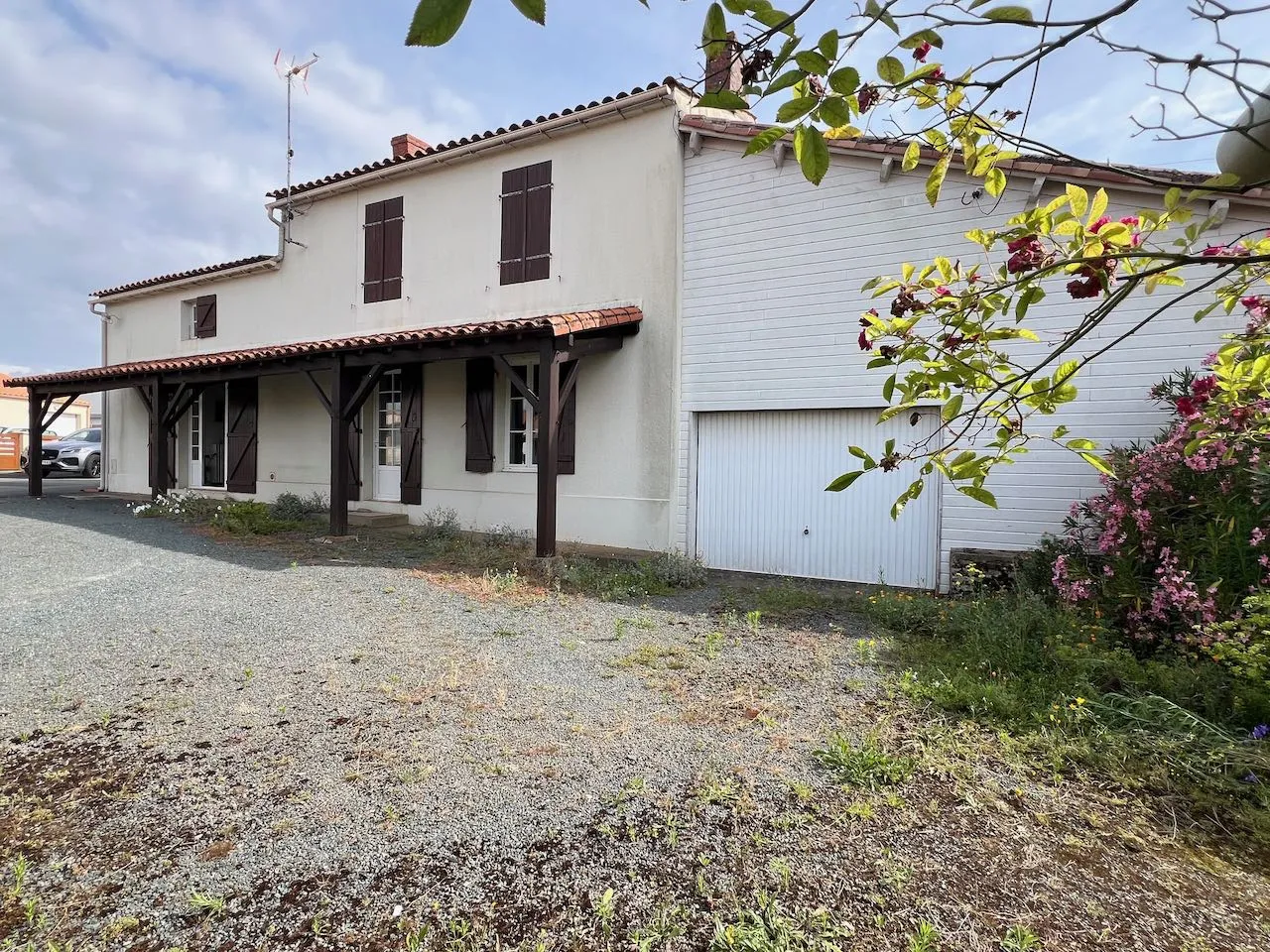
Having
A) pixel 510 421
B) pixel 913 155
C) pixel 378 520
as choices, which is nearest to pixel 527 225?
pixel 510 421

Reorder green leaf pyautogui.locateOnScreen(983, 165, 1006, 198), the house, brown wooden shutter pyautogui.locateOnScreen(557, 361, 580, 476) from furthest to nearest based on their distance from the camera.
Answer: the house < brown wooden shutter pyautogui.locateOnScreen(557, 361, 580, 476) < green leaf pyautogui.locateOnScreen(983, 165, 1006, 198)

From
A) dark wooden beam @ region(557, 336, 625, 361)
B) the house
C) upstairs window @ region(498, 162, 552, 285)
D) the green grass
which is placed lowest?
the green grass

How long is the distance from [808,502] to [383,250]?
764 centimetres

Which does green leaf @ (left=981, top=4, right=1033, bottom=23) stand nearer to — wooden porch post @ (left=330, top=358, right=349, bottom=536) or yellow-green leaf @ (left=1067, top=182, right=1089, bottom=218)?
yellow-green leaf @ (left=1067, top=182, right=1089, bottom=218)

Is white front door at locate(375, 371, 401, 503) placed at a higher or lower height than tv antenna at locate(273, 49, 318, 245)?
lower

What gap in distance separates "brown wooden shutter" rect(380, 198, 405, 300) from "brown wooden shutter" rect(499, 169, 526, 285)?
2.04 metres

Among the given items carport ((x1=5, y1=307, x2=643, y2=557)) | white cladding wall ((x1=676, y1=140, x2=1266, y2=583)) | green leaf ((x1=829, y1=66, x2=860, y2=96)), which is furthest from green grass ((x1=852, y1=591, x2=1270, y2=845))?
carport ((x1=5, y1=307, x2=643, y2=557))

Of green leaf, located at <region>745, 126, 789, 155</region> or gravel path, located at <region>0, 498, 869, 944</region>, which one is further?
gravel path, located at <region>0, 498, 869, 944</region>

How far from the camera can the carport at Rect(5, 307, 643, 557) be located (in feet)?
23.5

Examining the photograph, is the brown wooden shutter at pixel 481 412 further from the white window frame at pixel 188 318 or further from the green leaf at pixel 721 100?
the green leaf at pixel 721 100

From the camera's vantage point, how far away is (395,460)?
10.5m

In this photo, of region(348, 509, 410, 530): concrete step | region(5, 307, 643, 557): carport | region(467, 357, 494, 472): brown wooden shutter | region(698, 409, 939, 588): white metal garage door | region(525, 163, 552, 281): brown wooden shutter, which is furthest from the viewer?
region(348, 509, 410, 530): concrete step

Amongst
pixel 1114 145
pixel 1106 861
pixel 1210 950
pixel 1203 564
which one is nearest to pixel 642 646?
pixel 1106 861

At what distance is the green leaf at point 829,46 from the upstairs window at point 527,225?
7.99 meters
